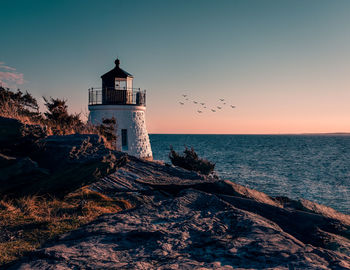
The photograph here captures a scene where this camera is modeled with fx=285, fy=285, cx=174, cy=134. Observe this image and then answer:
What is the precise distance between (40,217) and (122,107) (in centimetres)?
1669

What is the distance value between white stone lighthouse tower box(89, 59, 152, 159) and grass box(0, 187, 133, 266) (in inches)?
592

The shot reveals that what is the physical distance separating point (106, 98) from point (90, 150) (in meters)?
15.9

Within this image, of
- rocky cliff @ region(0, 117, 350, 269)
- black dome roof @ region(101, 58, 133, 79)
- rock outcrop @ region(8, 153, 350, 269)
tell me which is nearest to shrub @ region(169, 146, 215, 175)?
black dome roof @ region(101, 58, 133, 79)

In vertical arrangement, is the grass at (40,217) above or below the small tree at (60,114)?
below

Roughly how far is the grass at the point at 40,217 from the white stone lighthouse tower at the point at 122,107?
1504 centimetres

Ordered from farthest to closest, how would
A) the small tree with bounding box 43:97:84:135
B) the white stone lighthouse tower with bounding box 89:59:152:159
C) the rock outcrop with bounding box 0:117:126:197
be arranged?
the white stone lighthouse tower with bounding box 89:59:152:159, the small tree with bounding box 43:97:84:135, the rock outcrop with bounding box 0:117:126:197

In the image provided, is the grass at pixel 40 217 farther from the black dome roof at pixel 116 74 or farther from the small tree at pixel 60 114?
the black dome roof at pixel 116 74

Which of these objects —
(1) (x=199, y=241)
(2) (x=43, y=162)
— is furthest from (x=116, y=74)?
(1) (x=199, y=241)

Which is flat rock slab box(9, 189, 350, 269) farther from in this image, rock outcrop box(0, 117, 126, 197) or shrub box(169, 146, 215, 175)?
shrub box(169, 146, 215, 175)

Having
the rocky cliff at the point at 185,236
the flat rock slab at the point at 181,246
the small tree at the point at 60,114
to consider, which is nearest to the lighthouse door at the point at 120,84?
the small tree at the point at 60,114

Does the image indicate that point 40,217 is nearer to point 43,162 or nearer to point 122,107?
point 43,162

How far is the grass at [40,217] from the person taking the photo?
13.7 ft

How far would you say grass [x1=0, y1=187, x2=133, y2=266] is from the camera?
418 centimetres

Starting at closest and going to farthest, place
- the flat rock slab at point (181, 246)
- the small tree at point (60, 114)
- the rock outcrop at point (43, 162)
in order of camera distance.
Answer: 1. the flat rock slab at point (181, 246)
2. the rock outcrop at point (43, 162)
3. the small tree at point (60, 114)
